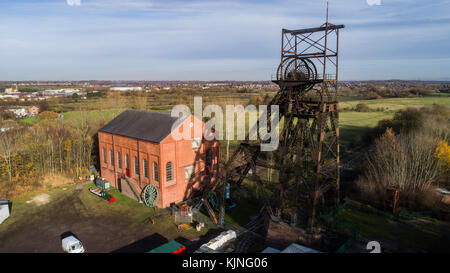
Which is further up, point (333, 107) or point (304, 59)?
point (304, 59)

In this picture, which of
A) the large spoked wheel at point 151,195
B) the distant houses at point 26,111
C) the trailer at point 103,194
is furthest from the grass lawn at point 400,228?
the distant houses at point 26,111

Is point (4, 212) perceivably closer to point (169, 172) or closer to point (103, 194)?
point (103, 194)

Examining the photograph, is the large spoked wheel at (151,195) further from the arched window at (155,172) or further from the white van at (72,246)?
the white van at (72,246)

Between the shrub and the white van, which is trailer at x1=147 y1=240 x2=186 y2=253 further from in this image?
the shrub

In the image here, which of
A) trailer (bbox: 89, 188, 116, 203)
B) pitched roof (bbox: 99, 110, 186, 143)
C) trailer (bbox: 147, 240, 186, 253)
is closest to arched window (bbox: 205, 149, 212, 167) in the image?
pitched roof (bbox: 99, 110, 186, 143)

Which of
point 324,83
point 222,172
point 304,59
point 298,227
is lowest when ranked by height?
point 298,227

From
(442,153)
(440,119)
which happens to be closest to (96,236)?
(442,153)

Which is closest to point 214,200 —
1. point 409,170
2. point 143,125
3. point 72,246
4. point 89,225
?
point 89,225

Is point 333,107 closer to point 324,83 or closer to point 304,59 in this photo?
point 324,83
